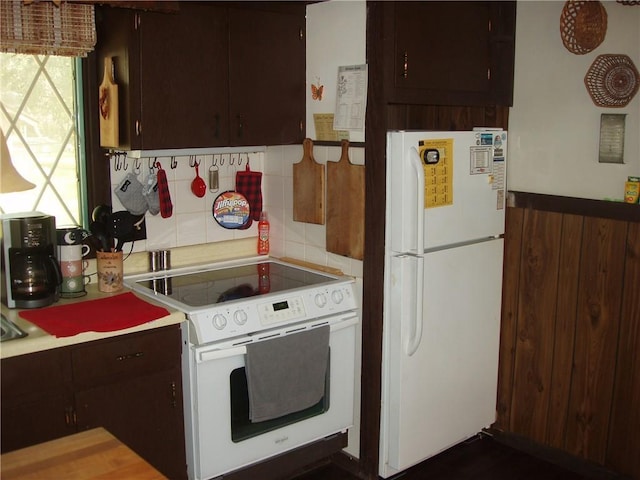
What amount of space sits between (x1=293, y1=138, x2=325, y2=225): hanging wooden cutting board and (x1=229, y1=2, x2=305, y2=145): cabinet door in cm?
10

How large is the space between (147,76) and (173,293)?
2.87ft

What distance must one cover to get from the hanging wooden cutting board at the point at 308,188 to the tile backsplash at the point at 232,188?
0.13 ft

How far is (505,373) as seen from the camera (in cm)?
354

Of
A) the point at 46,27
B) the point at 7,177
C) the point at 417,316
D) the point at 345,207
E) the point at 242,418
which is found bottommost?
the point at 242,418

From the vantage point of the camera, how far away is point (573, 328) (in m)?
3.22

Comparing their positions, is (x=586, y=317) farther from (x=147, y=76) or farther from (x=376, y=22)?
(x=147, y=76)

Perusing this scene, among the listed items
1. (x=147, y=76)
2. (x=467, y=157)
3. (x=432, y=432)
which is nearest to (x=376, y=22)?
(x=467, y=157)

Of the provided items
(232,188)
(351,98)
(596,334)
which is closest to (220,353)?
(232,188)

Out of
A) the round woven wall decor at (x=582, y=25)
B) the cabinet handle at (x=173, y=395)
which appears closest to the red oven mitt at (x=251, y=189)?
the cabinet handle at (x=173, y=395)

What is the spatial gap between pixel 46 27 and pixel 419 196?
1506 millimetres

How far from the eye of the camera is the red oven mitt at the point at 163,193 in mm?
3209

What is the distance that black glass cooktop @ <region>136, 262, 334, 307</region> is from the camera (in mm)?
2916

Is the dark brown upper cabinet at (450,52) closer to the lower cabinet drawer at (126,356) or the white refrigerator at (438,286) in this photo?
the white refrigerator at (438,286)

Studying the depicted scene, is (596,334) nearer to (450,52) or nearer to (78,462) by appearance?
(450,52)
